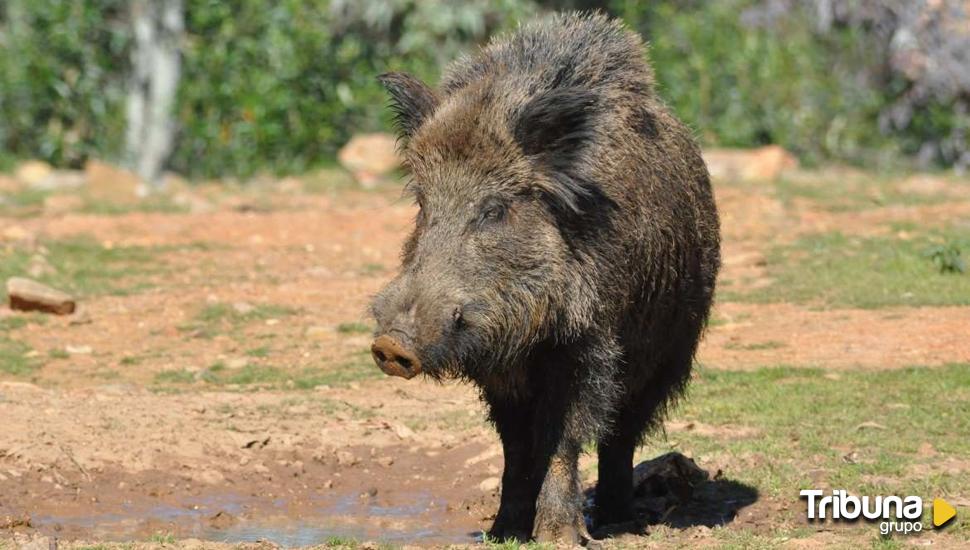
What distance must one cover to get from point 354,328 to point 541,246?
5.46 meters

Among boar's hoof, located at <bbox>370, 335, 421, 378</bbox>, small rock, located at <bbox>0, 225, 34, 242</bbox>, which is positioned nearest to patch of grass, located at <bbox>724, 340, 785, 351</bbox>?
boar's hoof, located at <bbox>370, 335, 421, 378</bbox>

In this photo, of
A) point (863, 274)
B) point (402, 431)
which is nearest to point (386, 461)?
point (402, 431)

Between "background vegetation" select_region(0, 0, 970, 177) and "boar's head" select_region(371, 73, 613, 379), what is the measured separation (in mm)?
13130

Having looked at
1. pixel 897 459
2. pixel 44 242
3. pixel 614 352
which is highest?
pixel 614 352

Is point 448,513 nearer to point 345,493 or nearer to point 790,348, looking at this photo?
point 345,493

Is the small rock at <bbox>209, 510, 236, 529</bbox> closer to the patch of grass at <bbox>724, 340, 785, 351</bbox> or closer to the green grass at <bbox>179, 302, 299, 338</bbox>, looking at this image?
the green grass at <bbox>179, 302, 299, 338</bbox>

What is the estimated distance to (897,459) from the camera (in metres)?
8.50

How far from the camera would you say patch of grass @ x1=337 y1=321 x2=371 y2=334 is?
12.2 m

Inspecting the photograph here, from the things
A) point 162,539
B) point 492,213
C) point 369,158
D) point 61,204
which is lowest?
point 61,204

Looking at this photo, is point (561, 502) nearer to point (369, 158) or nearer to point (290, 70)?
point (369, 158)

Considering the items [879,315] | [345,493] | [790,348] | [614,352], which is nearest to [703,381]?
[790,348]

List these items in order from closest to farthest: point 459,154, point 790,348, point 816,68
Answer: point 459,154 → point 790,348 → point 816,68

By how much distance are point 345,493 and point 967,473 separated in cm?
323

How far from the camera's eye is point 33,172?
66.7ft
